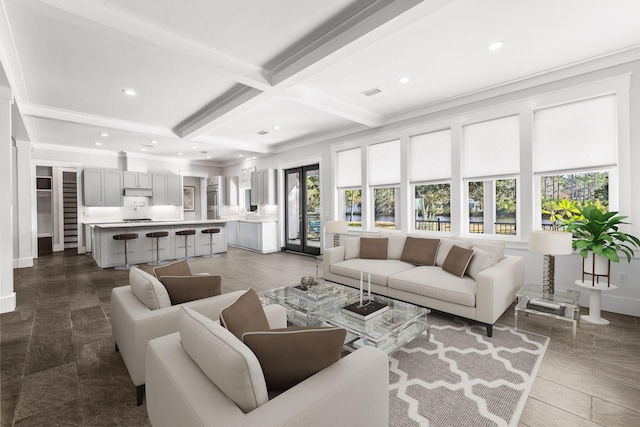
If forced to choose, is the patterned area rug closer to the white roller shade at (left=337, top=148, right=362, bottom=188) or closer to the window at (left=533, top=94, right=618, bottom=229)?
the window at (left=533, top=94, right=618, bottom=229)

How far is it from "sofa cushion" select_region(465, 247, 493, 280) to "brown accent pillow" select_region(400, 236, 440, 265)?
1.90ft

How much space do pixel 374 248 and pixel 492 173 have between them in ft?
6.82

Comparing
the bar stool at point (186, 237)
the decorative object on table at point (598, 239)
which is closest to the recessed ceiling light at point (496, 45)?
the decorative object on table at point (598, 239)

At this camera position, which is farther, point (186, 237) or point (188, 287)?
point (186, 237)

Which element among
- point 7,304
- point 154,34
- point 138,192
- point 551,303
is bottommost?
point 7,304

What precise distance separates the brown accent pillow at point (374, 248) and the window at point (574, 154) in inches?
85.3

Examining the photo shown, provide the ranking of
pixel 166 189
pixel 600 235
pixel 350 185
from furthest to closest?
pixel 166 189 < pixel 350 185 < pixel 600 235

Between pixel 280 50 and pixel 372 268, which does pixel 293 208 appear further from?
pixel 280 50

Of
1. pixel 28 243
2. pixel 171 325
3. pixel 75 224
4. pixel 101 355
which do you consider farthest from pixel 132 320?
pixel 75 224

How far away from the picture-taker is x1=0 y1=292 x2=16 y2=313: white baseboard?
11.6 ft

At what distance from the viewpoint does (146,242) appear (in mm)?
6691

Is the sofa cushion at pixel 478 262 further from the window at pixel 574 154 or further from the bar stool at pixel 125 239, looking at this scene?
the bar stool at pixel 125 239

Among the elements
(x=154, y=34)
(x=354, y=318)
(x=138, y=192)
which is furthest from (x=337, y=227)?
(x=138, y=192)

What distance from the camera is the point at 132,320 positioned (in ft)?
6.23
